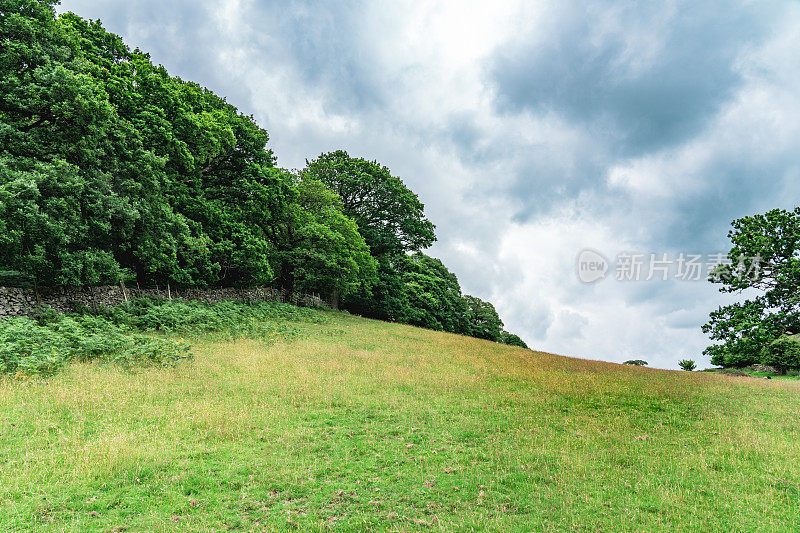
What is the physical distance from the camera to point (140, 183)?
20.7 metres

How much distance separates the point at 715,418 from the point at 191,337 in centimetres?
2169

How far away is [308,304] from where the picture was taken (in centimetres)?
4022

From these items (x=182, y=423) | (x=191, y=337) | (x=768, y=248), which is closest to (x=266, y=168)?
(x=191, y=337)

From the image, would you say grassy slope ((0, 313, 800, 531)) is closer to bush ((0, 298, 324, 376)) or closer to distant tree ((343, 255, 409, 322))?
bush ((0, 298, 324, 376))

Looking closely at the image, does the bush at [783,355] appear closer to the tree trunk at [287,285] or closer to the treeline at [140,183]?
the treeline at [140,183]

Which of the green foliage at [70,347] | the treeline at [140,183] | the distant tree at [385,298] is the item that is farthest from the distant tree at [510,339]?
the green foliage at [70,347]

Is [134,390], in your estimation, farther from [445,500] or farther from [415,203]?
[415,203]

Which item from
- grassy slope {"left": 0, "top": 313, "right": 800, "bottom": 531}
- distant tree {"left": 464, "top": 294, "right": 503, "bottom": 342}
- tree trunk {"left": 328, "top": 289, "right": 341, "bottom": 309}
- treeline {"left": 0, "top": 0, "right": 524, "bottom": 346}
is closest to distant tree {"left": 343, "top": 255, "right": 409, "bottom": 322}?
tree trunk {"left": 328, "top": 289, "right": 341, "bottom": 309}

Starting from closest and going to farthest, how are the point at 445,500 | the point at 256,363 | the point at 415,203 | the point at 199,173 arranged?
the point at 445,500 < the point at 256,363 < the point at 199,173 < the point at 415,203

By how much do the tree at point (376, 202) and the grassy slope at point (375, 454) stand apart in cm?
3018

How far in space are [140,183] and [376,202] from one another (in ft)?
87.7

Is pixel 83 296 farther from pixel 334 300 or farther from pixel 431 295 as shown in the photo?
pixel 431 295

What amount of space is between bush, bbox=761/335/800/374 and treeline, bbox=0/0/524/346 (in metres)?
35.3

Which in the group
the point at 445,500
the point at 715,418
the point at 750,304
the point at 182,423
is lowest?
the point at 182,423
